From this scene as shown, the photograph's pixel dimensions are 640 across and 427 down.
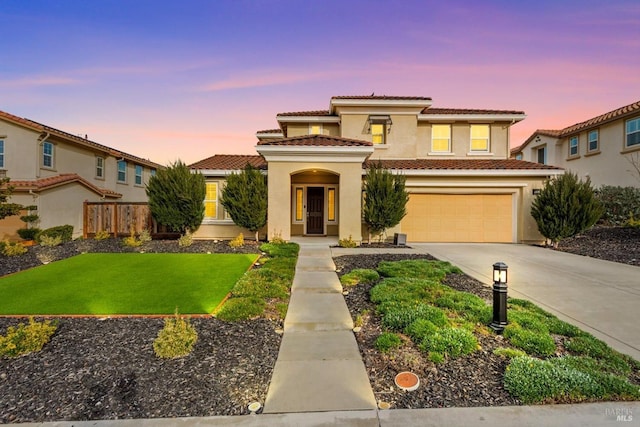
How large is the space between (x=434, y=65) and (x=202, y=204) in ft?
40.3

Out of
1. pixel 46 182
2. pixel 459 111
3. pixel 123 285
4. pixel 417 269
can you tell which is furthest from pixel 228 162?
pixel 459 111

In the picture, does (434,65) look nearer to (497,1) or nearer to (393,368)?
(497,1)

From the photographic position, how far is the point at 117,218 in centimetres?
1425

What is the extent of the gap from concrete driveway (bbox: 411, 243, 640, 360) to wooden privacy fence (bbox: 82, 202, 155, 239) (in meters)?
12.6

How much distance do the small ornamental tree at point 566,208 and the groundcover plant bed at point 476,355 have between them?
9.50 meters

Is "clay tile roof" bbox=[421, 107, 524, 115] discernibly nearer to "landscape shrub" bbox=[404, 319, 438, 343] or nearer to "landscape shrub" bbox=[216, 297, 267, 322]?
"landscape shrub" bbox=[404, 319, 438, 343]

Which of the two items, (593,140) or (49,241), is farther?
(593,140)

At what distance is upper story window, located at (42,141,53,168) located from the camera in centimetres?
1587

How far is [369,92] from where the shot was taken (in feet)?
59.9

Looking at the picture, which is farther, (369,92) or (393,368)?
(369,92)

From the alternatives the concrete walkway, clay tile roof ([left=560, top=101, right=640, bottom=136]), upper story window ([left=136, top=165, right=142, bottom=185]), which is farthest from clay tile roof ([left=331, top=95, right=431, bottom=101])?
upper story window ([left=136, top=165, right=142, bottom=185])

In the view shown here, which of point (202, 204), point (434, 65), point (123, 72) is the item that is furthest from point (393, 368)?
point (123, 72)

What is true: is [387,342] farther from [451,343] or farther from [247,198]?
[247,198]

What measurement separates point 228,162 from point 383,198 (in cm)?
826
